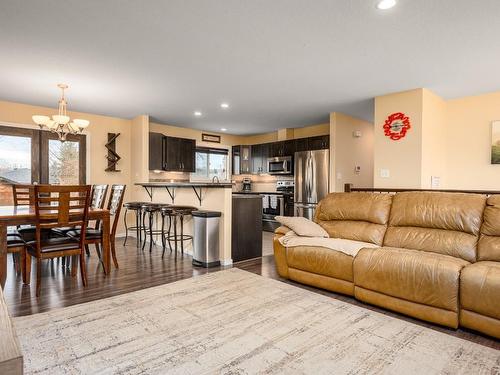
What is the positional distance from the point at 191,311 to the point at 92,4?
262 centimetres

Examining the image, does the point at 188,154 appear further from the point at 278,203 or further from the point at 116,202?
→ the point at 116,202

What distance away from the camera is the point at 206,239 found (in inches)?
159

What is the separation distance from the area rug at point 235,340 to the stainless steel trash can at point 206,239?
1.11 metres

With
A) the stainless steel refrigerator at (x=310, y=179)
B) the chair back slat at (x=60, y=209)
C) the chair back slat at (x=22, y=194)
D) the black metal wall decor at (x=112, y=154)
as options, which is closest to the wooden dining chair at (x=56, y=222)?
the chair back slat at (x=60, y=209)

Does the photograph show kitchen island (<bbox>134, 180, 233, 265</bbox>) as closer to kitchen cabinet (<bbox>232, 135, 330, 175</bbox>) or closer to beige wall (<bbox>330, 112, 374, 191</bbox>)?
beige wall (<bbox>330, 112, 374, 191</bbox>)

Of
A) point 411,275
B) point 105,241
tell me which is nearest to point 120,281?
point 105,241

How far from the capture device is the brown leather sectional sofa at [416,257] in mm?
2260

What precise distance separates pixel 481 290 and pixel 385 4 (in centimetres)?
225

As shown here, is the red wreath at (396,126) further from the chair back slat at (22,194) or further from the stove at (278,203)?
the chair back slat at (22,194)

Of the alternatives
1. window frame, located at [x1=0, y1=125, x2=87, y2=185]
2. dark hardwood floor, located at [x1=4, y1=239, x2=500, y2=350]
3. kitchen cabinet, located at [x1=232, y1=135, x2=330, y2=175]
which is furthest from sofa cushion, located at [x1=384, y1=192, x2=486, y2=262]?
window frame, located at [x1=0, y1=125, x2=87, y2=185]

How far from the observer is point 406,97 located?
455 cm

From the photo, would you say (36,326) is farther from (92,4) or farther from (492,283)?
(492,283)

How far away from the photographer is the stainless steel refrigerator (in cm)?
618

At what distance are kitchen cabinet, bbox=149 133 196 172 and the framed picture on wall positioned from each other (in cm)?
577
